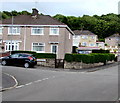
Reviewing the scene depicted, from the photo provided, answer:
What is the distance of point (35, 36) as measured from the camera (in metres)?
36.9

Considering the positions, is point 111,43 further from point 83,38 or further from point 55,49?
point 55,49

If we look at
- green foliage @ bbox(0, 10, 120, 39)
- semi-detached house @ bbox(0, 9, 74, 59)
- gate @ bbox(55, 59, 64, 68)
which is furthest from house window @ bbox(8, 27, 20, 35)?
green foliage @ bbox(0, 10, 120, 39)

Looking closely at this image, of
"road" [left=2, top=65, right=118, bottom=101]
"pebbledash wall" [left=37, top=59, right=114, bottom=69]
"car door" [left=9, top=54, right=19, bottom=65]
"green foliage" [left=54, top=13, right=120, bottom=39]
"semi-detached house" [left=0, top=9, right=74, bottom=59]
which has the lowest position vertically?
"road" [left=2, top=65, right=118, bottom=101]

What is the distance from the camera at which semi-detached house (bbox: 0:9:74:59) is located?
36.3 metres

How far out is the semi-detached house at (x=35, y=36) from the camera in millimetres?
36281

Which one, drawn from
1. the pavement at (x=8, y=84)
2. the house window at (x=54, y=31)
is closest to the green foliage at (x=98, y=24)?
the house window at (x=54, y=31)

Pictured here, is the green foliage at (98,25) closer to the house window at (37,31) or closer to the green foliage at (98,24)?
the green foliage at (98,24)

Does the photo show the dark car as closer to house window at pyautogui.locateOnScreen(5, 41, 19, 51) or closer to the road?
the road

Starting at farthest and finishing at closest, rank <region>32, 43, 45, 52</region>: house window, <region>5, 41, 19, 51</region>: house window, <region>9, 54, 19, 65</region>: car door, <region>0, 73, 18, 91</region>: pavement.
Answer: <region>5, 41, 19, 51</region>: house window
<region>32, 43, 45, 52</region>: house window
<region>9, 54, 19, 65</region>: car door
<region>0, 73, 18, 91</region>: pavement

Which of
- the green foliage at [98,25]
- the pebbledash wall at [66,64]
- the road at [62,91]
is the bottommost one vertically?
the road at [62,91]

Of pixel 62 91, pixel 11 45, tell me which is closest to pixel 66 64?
pixel 11 45

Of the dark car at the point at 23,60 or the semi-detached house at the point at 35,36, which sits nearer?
the dark car at the point at 23,60

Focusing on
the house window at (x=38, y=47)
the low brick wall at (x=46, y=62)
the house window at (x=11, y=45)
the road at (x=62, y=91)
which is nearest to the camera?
the road at (x=62, y=91)

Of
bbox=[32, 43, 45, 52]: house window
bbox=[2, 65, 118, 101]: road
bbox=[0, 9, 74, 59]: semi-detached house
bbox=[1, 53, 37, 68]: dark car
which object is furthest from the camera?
bbox=[32, 43, 45, 52]: house window
